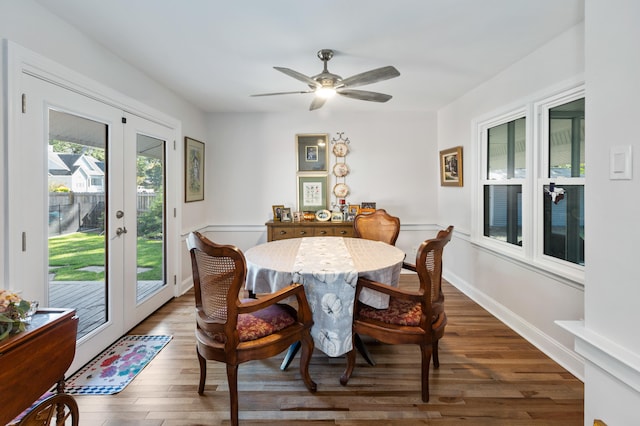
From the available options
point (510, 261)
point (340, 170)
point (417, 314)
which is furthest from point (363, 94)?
point (510, 261)

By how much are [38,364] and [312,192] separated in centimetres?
360

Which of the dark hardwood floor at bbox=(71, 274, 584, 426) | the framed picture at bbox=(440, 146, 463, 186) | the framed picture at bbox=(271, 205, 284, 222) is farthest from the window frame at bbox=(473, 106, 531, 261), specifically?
the framed picture at bbox=(271, 205, 284, 222)

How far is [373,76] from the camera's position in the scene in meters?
2.29

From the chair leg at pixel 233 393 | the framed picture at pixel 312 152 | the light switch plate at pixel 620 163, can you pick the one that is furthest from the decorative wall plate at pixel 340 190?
the light switch plate at pixel 620 163

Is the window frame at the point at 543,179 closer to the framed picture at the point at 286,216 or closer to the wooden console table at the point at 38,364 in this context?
the framed picture at the point at 286,216

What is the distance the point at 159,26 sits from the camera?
2176 mm

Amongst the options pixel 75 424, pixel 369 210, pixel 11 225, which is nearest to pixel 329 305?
pixel 75 424

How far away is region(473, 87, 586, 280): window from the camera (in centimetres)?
229

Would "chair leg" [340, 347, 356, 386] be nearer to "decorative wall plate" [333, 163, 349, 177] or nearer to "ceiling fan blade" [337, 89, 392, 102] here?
"ceiling fan blade" [337, 89, 392, 102]

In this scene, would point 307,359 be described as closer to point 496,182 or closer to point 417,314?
point 417,314

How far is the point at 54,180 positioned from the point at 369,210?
3328mm

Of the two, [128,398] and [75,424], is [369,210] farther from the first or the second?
[75,424]

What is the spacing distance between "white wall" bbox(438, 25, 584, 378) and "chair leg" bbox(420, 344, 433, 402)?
1.14m

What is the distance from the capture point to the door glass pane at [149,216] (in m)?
3.05
